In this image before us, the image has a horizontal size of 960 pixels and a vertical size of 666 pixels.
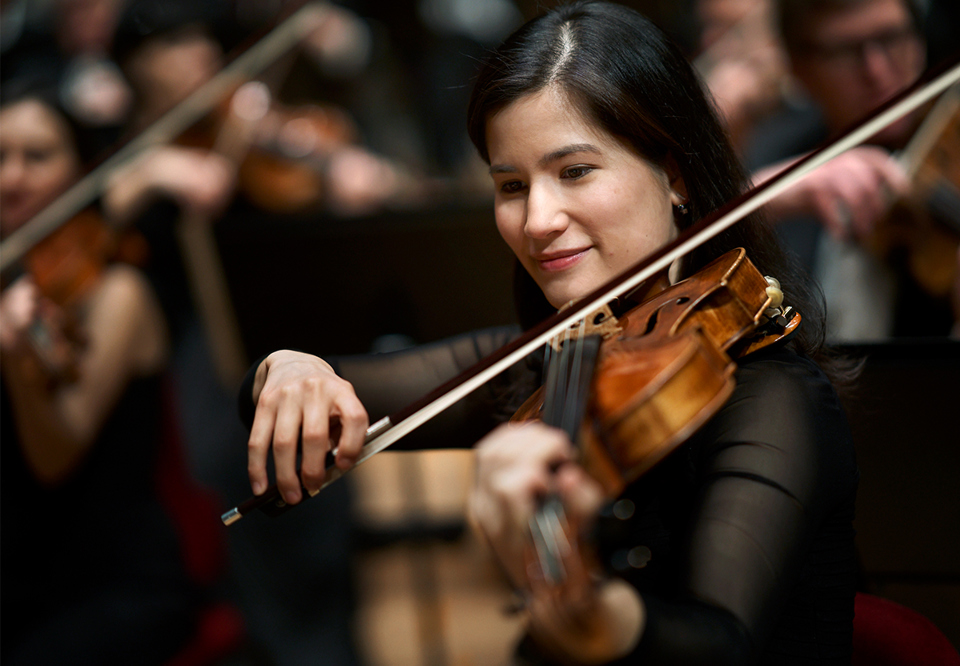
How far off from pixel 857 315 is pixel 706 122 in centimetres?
77

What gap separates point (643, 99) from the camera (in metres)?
0.75

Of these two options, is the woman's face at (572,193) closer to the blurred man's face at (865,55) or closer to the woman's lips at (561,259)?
the woman's lips at (561,259)

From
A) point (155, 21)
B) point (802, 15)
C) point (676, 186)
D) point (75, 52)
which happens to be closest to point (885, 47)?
point (802, 15)

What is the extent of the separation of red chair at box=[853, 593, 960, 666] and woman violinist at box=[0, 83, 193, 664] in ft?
3.12

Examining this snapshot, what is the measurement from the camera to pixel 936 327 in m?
1.32

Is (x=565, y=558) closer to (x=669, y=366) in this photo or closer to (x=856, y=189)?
(x=669, y=366)

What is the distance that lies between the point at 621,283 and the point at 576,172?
123 mm

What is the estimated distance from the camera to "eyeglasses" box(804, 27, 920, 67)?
4.72 ft

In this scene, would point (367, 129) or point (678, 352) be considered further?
point (367, 129)

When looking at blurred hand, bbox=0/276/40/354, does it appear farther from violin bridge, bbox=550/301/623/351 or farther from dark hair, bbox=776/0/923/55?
dark hair, bbox=776/0/923/55

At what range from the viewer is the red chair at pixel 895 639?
29.3 inches

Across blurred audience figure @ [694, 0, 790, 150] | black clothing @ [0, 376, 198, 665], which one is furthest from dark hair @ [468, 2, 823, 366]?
blurred audience figure @ [694, 0, 790, 150]

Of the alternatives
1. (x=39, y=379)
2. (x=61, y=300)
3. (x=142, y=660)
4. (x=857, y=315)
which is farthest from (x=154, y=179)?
(x=857, y=315)

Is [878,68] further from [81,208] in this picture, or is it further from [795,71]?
[81,208]
